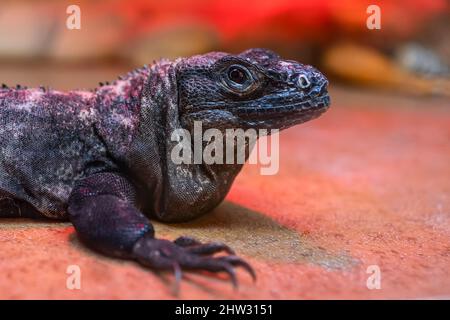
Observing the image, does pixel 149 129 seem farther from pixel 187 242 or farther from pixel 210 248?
pixel 210 248

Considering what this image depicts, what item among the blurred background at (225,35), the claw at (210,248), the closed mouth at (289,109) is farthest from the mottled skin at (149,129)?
the blurred background at (225,35)

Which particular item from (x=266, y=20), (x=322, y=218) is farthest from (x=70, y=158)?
(x=266, y=20)

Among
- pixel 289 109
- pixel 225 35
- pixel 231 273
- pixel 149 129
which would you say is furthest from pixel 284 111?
pixel 225 35

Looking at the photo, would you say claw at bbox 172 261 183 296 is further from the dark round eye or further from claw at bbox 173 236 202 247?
the dark round eye

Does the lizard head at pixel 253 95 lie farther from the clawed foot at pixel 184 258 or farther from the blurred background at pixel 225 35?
the blurred background at pixel 225 35

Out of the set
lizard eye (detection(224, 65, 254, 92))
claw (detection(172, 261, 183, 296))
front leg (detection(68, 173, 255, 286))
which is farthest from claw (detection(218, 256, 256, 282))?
lizard eye (detection(224, 65, 254, 92))

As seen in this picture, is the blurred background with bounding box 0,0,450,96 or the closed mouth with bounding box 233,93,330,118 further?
the blurred background with bounding box 0,0,450,96
